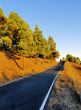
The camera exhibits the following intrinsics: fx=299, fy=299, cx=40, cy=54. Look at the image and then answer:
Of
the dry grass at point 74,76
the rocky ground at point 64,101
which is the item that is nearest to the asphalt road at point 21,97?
the rocky ground at point 64,101

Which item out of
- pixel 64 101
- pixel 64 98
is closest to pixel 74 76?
pixel 64 98

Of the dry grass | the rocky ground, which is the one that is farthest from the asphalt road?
the dry grass

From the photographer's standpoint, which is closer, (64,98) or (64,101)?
(64,101)

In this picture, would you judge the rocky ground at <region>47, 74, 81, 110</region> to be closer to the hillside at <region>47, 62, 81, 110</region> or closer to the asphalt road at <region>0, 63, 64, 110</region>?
the hillside at <region>47, 62, 81, 110</region>

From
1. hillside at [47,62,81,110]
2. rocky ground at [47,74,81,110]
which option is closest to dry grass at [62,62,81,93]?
hillside at [47,62,81,110]

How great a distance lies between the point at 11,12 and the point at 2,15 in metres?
7.05

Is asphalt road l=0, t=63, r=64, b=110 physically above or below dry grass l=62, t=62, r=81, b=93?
below

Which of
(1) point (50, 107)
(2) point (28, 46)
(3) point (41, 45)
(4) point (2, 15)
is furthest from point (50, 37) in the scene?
(1) point (50, 107)

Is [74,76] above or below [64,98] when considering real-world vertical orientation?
above

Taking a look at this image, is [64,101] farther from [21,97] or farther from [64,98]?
[21,97]

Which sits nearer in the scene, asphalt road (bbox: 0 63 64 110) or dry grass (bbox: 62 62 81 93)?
asphalt road (bbox: 0 63 64 110)

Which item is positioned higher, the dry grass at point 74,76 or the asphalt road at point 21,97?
the dry grass at point 74,76

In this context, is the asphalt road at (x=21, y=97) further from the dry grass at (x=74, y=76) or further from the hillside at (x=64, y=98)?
the dry grass at (x=74, y=76)

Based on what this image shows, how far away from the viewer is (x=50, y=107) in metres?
13.8
